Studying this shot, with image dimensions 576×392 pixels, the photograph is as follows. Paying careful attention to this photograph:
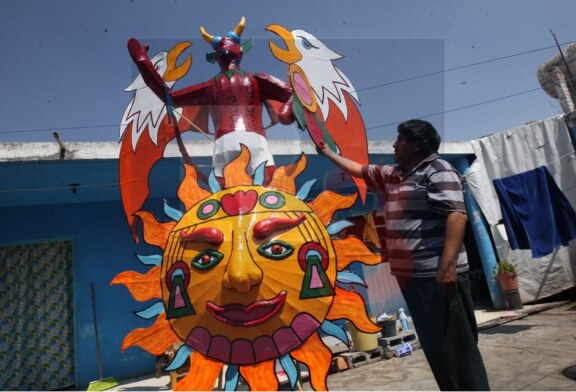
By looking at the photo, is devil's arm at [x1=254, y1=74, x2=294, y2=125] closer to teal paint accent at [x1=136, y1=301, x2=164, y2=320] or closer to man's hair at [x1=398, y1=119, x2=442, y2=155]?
man's hair at [x1=398, y1=119, x2=442, y2=155]

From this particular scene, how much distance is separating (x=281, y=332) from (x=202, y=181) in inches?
31.4

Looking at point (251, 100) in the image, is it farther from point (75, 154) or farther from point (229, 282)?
point (75, 154)

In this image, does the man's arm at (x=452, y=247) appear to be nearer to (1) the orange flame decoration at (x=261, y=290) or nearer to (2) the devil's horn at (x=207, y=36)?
(1) the orange flame decoration at (x=261, y=290)

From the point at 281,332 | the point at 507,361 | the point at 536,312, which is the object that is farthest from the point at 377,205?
the point at 536,312

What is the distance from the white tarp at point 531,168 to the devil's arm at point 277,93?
520 centimetres

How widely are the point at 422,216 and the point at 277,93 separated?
1203mm

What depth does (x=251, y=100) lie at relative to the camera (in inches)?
92.7

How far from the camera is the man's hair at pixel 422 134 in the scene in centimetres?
168

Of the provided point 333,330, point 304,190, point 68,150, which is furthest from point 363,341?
point 68,150

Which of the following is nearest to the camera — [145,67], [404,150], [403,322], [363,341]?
[404,150]

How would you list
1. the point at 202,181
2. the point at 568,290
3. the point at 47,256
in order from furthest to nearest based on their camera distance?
the point at 568,290, the point at 47,256, the point at 202,181

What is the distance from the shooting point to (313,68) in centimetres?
225

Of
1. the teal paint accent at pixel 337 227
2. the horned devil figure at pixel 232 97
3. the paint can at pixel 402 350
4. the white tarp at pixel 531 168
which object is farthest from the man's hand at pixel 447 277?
the white tarp at pixel 531 168

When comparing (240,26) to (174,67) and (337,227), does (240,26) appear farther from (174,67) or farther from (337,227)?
(337,227)
